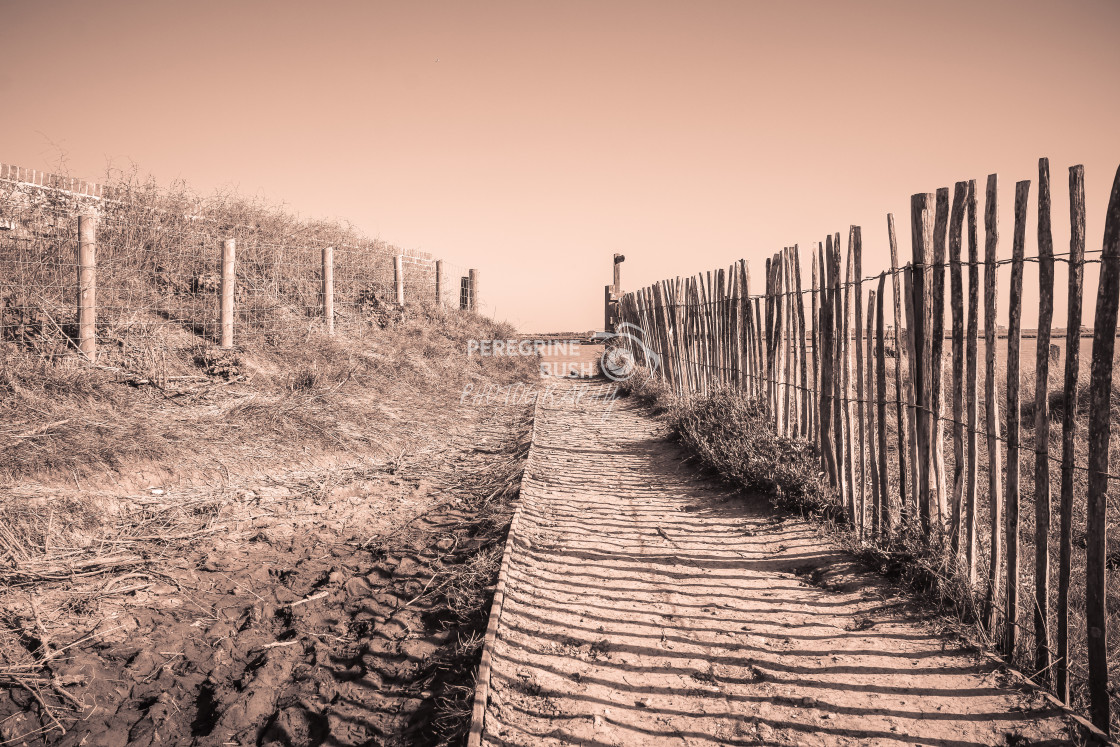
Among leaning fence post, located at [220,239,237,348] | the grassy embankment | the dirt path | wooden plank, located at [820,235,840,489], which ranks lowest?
the dirt path

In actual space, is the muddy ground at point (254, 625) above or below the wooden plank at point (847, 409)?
below

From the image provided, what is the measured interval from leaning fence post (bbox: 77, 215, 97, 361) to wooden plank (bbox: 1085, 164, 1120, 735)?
27.3 ft

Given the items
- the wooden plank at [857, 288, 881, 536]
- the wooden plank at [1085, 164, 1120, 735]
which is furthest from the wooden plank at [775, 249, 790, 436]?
the wooden plank at [1085, 164, 1120, 735]

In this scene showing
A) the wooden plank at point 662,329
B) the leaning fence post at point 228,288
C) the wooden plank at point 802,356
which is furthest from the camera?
the wooden plank at point 662,329

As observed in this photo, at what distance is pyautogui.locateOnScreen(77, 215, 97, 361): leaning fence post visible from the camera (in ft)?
21.4

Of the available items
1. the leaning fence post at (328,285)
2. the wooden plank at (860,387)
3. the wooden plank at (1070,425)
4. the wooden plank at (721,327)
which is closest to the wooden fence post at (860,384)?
the wooden plank at (860,387)

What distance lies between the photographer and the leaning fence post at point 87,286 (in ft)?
21.4

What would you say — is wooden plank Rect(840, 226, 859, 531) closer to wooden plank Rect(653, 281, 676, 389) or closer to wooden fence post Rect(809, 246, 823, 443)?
wooden fence post Rect(809, 246, 823, 443)

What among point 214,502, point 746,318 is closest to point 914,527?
point 746,318

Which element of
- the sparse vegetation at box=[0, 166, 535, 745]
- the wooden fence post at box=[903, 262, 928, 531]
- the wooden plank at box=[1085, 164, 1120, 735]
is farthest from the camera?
the wooden fence post at box=[903, 262, 928, 531]

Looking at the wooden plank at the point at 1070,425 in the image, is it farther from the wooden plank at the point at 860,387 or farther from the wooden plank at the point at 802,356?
the wooden plank at the point at 802,356

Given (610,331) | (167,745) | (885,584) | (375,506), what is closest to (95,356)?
(375,506)

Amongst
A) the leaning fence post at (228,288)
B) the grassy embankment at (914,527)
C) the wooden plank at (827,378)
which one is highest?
the leaning fence post at (228,288)

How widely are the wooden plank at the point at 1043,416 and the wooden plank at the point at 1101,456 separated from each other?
0.15 metres
